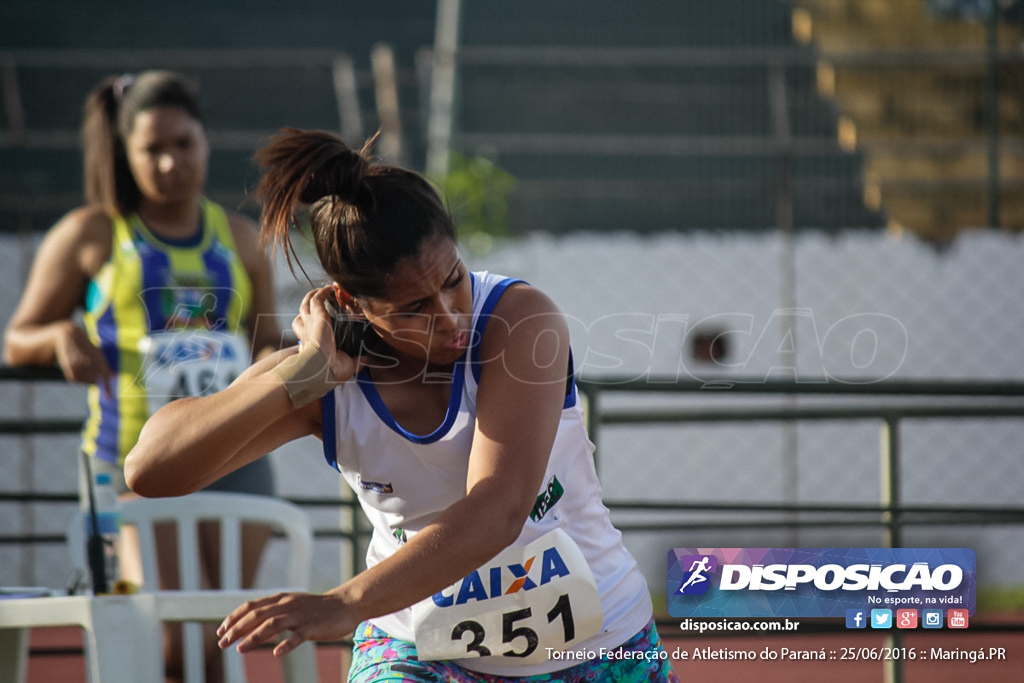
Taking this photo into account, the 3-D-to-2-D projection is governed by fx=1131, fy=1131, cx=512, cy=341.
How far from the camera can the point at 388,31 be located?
8.52m

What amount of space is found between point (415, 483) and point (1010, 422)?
5627mm

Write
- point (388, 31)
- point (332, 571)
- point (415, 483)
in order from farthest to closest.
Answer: point (388, 31) < point (332, 571) < point (415, 483)

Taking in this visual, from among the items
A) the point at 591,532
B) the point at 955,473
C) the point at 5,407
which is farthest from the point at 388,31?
the point at 591,532

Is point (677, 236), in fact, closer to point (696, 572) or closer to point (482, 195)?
point (482, 195)

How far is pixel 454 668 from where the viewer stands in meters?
1.83

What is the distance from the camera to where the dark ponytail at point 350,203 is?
67.4 inches

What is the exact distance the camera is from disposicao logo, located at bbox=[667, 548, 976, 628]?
8.13 feet

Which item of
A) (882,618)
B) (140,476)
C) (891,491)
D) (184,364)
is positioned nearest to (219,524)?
(184,364)

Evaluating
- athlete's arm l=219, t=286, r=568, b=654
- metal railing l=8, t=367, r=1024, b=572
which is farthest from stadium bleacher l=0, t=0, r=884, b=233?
athlete's arm l=219, t=286, r=568, b=654

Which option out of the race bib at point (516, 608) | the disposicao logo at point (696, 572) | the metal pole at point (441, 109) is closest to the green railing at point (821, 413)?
the disposicao logo at point (696, 572)

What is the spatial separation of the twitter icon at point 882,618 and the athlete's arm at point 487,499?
4.99 feet

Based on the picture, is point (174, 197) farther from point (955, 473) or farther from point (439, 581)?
point (955, 473)

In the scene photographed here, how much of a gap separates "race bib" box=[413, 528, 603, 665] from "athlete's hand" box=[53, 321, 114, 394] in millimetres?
1501

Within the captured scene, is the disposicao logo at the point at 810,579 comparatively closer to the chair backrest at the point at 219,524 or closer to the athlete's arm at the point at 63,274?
the chair backrest at the point at 219,524
